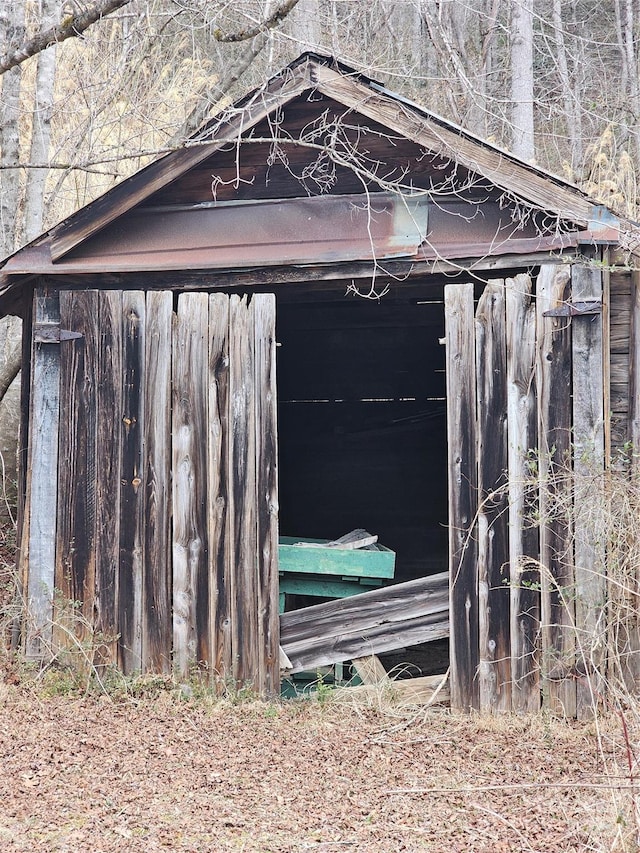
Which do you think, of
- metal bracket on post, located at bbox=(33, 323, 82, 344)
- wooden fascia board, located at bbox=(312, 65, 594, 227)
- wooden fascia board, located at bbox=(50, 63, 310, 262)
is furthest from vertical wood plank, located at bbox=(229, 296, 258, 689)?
wooden fascia board, located at bbox=(312, 65, 594, 227)

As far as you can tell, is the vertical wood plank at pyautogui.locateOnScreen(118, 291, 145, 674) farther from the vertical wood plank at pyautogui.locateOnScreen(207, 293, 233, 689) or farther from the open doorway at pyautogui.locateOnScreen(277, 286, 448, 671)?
the open doorway at pyautogui.locateOnScreen(277, 286, 448, 671)

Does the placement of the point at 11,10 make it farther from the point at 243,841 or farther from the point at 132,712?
the point at 243,841

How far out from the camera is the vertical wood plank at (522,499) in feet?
17.7

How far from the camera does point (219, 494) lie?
5.79 m

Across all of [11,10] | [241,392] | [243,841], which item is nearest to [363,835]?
[243,841]

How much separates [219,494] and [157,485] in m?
0.42

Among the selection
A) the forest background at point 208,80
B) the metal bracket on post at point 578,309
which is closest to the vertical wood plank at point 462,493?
the metal bracket on post at point 578,309

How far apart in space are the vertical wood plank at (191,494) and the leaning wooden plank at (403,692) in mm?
977

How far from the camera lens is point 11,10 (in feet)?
21.7

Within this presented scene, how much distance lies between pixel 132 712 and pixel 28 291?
3.00 m

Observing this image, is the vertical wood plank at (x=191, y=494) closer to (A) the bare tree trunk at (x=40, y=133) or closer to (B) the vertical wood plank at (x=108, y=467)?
(B) the vertical wood plank at (x=108, y=467)

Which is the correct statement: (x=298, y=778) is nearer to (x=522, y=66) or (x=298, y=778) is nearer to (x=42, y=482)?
(x=42, y=482)

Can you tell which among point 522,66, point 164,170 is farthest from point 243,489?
point 522,66

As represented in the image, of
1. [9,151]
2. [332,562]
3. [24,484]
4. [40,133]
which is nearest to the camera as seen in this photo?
[332,562]
